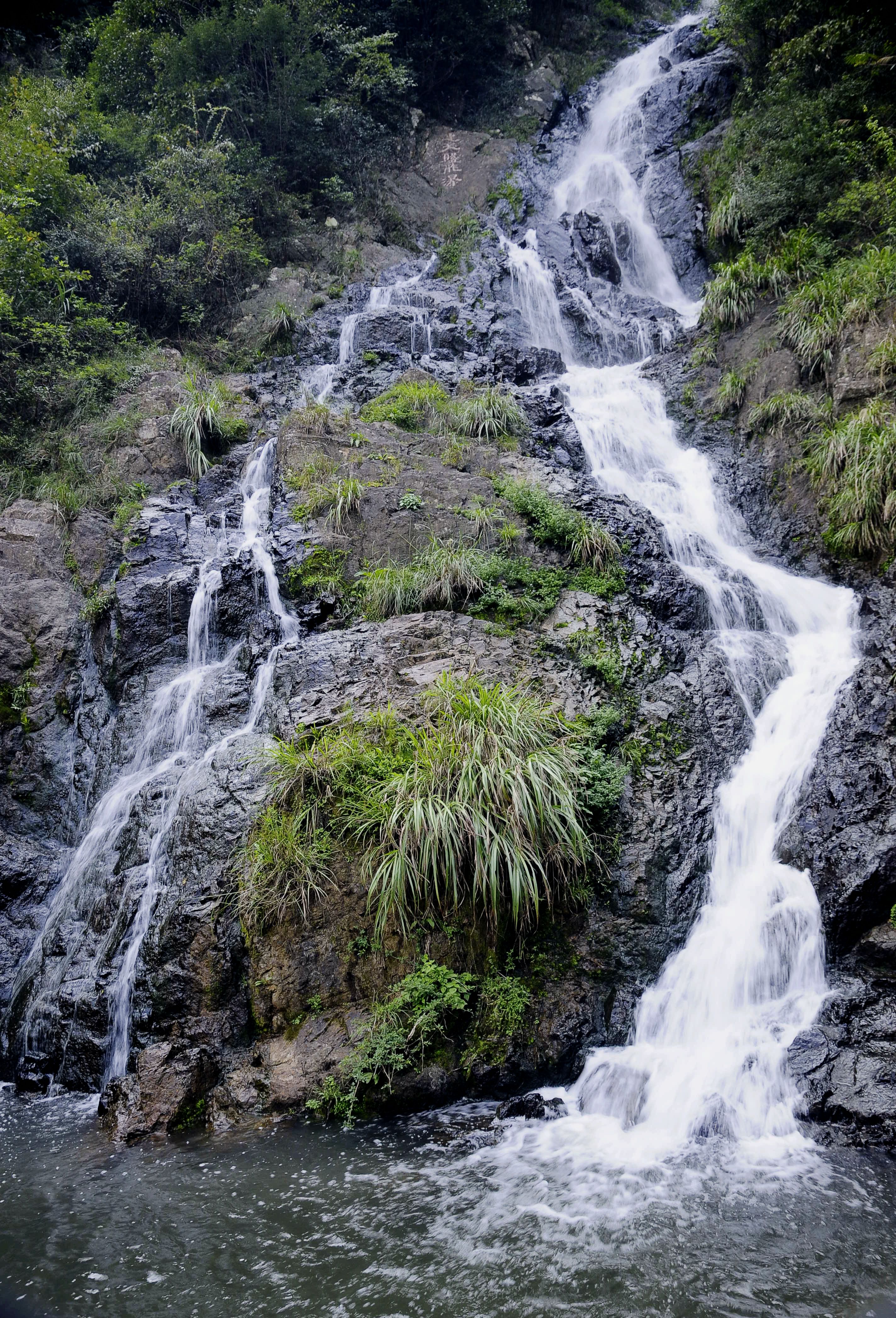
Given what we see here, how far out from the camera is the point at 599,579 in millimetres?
9312

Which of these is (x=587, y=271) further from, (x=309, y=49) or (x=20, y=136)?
(x=20, y=136)

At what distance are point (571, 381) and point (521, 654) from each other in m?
8.20

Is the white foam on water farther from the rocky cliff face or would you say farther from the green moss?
the green moss

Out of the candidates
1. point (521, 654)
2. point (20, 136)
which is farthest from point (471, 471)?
A: point (20, 136)

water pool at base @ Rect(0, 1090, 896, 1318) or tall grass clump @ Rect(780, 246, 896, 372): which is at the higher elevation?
tall grass clump @ Rect(780, 246, 896, 372)

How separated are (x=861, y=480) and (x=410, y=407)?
7.12 metres

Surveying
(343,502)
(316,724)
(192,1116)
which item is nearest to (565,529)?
(343,502)

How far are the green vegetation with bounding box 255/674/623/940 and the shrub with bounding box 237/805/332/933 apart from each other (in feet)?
0.04

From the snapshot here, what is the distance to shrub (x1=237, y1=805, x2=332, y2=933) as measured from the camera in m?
6.26

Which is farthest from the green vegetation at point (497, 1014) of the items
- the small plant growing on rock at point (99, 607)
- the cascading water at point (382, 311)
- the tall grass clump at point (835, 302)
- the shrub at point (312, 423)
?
the cascading water at point (382, 311)

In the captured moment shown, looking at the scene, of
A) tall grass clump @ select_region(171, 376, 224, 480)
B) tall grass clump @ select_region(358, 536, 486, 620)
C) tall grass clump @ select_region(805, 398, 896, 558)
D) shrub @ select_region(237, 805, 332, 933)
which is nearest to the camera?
shrub @ select_region(237, 805, 332, 933)

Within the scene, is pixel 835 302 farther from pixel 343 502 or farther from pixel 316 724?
pixel 316 724

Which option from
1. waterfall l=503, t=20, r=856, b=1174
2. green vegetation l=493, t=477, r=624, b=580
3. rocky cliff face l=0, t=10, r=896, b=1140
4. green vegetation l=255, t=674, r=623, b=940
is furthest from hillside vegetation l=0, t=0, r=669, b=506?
waterfall l=503, t=20, r=856, b=1174

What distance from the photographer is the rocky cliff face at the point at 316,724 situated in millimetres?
5797
